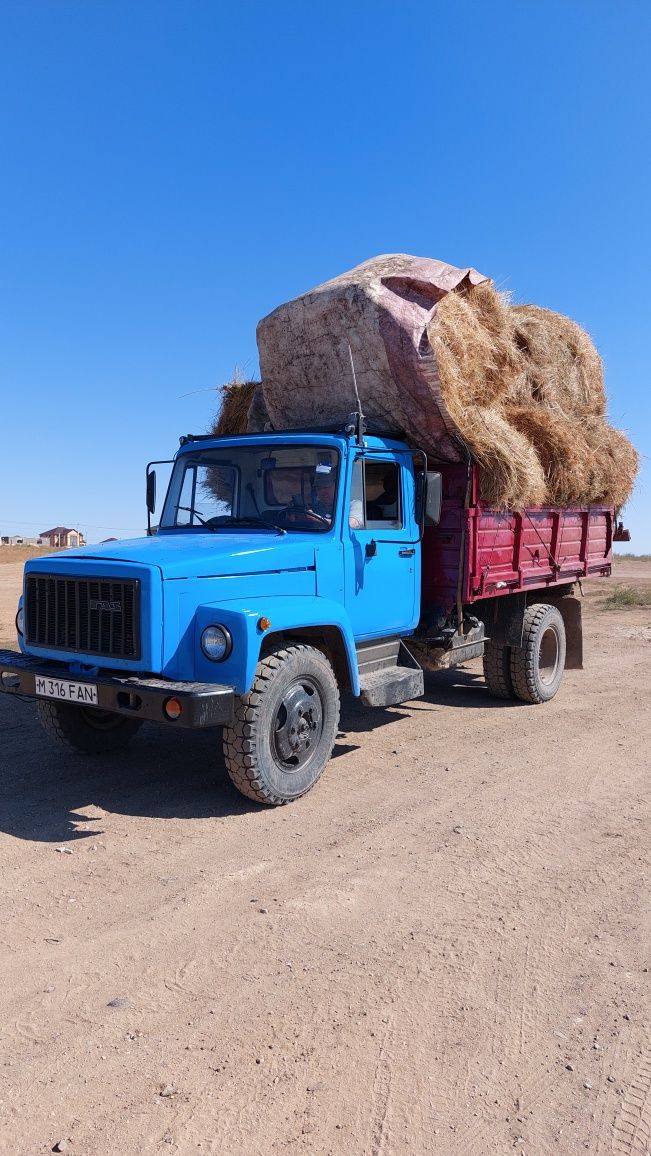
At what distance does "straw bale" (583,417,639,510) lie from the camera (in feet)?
29.7

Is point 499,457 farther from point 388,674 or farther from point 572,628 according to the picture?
point 572,628

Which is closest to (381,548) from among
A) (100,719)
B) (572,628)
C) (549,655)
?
(100,719)

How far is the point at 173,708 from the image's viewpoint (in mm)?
4551

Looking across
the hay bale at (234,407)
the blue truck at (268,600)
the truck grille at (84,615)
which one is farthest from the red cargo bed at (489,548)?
the truck grille at (84,615)

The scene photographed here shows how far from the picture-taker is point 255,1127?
249 centimetres

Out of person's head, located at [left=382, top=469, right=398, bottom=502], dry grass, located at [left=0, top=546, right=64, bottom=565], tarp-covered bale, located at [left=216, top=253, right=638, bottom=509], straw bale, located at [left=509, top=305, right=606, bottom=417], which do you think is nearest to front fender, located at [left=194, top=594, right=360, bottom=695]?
person's head, located at [left=382, top=469, right=398, bottom=502]

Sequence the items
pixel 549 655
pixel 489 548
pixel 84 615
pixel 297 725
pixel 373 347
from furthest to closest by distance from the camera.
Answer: pixel 549 655 < pixel 489 548 < pixel 373 347 < pixel 297 725 < pixel 84 615

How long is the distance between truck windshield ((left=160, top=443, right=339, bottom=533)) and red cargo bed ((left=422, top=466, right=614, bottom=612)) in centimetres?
158

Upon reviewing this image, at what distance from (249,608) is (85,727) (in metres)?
1.96

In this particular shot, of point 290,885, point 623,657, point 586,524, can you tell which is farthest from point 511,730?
point 623,657

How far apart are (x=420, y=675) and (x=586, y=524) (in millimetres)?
3785

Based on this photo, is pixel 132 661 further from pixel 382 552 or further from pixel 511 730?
pixel 511 730

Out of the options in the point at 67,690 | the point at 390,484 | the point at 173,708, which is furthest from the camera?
the point at 390,484

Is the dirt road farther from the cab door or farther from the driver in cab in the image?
the driver in cab
